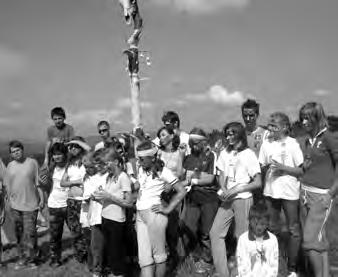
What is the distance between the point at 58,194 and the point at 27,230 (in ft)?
2.33

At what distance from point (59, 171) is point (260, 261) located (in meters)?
2.99

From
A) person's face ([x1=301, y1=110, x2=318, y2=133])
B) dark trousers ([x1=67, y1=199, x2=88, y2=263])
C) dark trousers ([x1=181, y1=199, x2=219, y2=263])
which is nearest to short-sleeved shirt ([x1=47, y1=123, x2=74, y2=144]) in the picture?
dark trousers ([x1=67, y1=199, x2=88, y2=263])

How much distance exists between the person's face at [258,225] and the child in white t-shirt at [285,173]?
2.89 feet

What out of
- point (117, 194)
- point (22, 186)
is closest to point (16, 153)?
point (22, 186)

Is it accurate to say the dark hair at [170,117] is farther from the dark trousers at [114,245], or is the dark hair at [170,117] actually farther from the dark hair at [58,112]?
the dark hair at [58,112]

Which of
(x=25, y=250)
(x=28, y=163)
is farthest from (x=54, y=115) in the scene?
(x=25, y=250)

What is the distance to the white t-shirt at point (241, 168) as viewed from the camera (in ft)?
13.7

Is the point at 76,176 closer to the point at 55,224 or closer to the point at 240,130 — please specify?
the point at 55,224

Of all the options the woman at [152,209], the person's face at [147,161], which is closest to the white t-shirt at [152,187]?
the woman at [152,209]

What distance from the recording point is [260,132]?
4.73 meters

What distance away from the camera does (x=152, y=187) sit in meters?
4.26

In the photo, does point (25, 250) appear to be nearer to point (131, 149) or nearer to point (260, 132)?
point (131, 149)

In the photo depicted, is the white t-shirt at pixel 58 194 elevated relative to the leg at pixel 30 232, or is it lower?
elevated

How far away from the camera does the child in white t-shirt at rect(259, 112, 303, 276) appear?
438 cm
